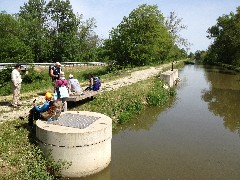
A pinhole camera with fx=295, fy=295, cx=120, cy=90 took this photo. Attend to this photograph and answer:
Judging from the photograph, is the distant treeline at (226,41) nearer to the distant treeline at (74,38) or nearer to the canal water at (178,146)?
the distant treeline at (74,38)

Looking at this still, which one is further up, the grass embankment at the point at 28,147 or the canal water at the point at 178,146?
the grass embankment at the point at 28,147

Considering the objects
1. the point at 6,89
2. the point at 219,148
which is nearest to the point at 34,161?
the point at 219,148

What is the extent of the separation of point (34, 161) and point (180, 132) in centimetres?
804

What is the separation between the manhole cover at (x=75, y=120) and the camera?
1001 cm

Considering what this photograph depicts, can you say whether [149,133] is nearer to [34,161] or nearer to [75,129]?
[75,129]

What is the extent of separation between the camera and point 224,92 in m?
29.5

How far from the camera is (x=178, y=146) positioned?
12711mm

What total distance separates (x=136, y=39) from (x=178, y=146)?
3083 cm

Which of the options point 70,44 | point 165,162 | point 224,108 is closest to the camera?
point 165,162

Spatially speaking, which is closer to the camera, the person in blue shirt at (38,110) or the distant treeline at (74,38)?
the person in blue shirt at (38,110)

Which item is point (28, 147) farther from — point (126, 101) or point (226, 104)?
point (226, 104)

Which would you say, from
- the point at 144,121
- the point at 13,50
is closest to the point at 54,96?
the point at 144,121

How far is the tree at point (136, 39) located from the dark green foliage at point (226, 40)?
936 inches

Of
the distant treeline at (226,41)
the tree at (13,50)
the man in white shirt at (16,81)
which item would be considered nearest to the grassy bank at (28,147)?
the man in white shirt at (16,81)
